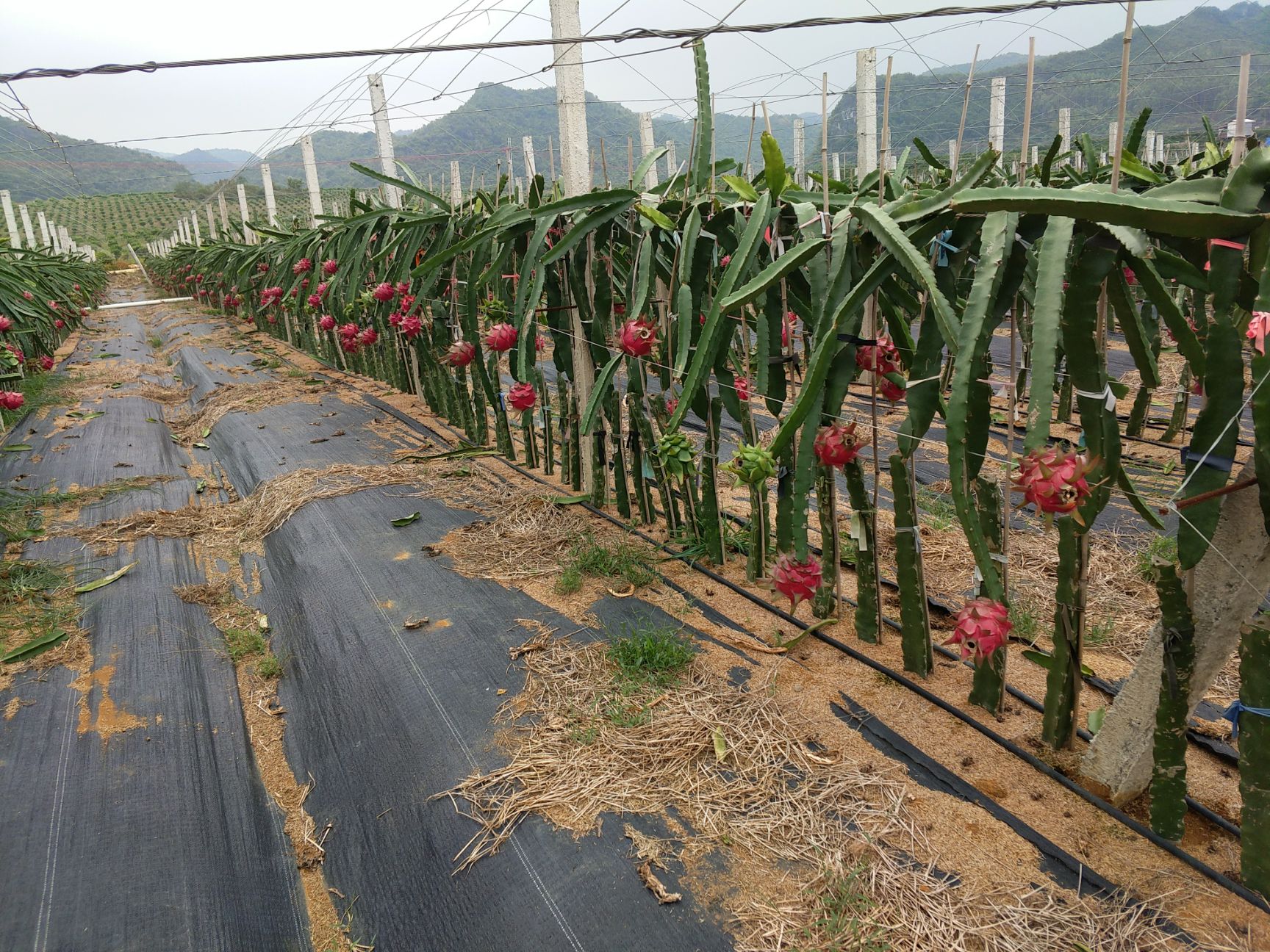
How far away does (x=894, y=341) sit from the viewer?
2.67 meters

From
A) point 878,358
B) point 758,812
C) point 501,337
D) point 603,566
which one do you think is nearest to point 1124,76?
point 878,358

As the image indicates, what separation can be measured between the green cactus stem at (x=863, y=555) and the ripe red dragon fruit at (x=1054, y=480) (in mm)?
804

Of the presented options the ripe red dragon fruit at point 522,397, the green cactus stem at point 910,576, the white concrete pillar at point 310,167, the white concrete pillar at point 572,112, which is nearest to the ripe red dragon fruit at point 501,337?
the ripe red dragon fruit at point 522,397

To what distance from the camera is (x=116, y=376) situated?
869 centimetres

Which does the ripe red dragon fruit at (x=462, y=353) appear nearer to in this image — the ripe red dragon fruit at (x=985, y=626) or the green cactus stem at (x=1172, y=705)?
the ripe red dragon fruit at (x=985, y=626)

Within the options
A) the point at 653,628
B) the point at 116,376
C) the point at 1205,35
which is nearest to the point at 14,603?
the point at 653,628

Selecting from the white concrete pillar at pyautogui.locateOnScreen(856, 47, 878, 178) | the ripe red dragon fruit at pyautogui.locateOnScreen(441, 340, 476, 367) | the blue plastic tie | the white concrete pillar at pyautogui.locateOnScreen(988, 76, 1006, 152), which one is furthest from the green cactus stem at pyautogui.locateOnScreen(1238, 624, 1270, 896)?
the white concrete pillar at pyautogui.locateOnScreen(988, 76, 1006, 152)

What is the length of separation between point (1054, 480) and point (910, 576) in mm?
887

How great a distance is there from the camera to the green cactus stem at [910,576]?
90.8 inches

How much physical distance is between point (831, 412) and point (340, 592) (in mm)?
2263

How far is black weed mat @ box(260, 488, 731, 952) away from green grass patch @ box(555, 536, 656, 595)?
208 mm

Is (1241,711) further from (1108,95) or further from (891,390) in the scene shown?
(1108,95)

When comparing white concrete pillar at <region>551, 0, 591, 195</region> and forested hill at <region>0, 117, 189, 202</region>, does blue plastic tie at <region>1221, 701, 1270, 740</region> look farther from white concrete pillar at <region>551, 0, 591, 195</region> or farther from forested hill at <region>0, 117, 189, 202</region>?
forested hill at <region>0, 117, 189, 202</region>

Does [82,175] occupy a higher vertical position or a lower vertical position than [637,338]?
higher
